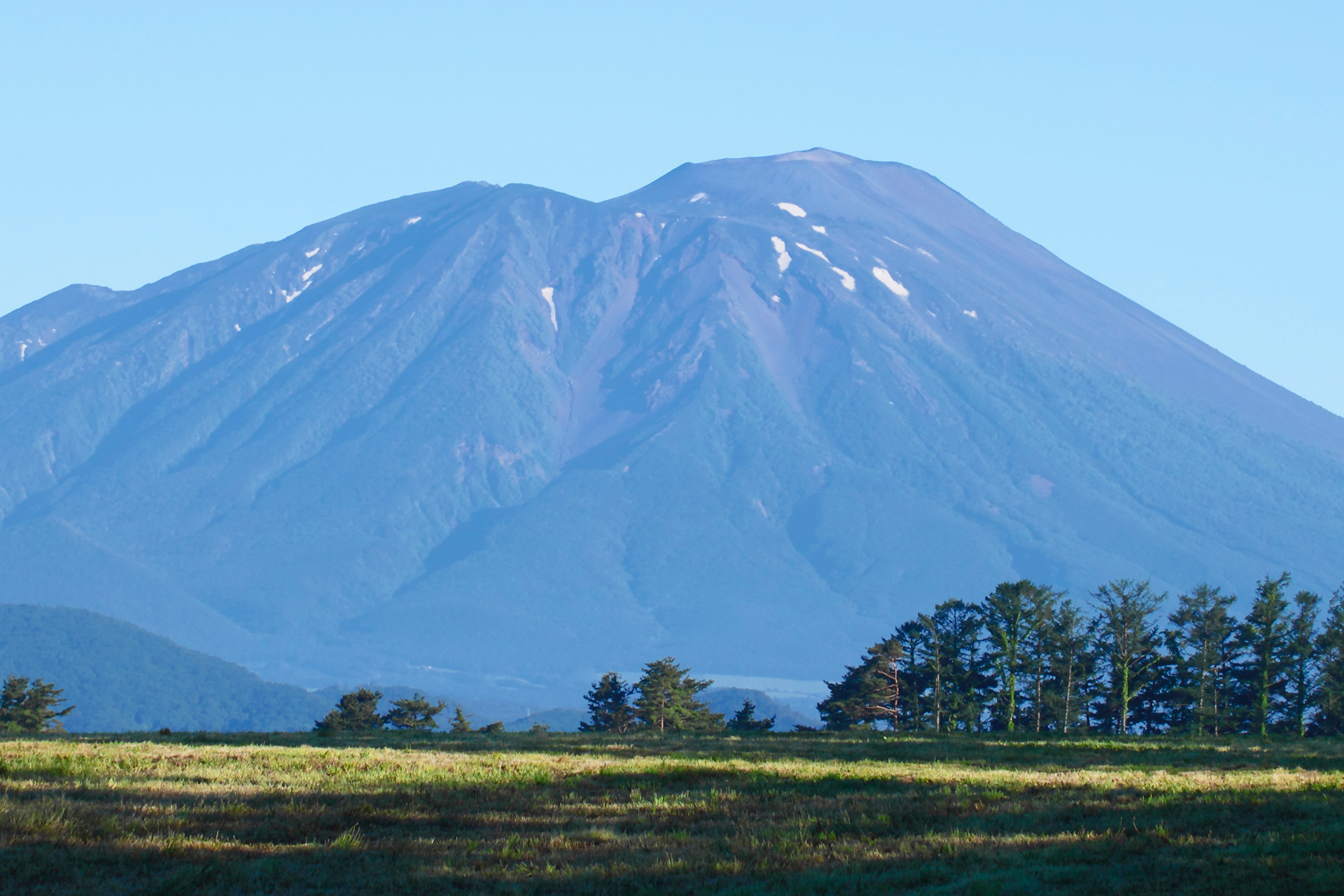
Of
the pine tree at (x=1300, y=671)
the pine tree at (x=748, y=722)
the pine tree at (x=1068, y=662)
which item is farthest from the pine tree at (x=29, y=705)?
the pine tree at (x=1300, y=671)

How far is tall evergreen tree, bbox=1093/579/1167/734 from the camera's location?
66312 millimetres

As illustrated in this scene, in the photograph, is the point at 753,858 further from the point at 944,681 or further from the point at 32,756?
the point at 944,681

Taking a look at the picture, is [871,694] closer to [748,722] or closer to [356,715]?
[748,722]

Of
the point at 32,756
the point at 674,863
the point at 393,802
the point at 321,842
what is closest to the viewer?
the point at 674,863

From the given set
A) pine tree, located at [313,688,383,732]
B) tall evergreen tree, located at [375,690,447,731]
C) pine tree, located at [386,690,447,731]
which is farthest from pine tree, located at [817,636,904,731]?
pine tree, located at [386,690,447,731]

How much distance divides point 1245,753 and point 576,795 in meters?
19.0

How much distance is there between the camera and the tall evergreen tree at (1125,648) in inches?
2611

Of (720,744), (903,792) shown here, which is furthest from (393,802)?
(720,744)

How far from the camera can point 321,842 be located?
1789 centimetres

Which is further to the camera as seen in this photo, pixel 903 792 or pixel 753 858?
pixel 903 792

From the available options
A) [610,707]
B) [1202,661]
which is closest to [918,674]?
[1202,661]

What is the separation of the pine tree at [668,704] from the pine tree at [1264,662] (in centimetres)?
2636

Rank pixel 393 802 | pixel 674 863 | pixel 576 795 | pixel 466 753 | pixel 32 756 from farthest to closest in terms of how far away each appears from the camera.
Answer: pixel 466 753 < pixel 32 756 < pixel 576 795 < pixel 393 802 < pixel 674 863

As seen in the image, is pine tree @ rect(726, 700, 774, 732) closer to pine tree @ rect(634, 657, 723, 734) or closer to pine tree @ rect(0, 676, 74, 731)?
pine tree @ rect(634, 657, 723, 734)
